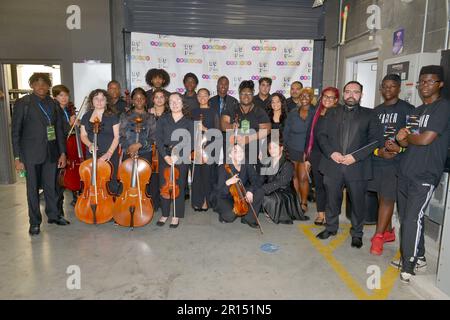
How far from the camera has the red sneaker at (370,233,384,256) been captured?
319 centimetres

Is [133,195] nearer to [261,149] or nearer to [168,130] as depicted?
[168,130]

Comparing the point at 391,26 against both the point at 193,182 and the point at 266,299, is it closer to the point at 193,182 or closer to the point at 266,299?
the point at 193,182

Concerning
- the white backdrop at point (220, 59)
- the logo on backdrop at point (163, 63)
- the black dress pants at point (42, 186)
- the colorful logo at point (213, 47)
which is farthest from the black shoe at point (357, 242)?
the logo on backdrop at point (163, 63)

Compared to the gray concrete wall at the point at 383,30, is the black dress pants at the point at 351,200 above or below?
below

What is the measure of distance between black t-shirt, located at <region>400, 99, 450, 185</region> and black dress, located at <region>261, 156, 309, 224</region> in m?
1.49

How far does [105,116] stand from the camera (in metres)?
3.84

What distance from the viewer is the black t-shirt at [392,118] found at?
10.2 ft

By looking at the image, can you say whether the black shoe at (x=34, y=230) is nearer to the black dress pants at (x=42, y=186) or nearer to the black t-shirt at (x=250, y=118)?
the black dress pants at (x=42, y=186)

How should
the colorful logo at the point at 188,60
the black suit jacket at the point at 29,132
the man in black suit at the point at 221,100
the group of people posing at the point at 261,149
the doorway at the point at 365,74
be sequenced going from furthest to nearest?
1. the colorful logo at the point at 188,60
2. the doorway at the point at 365,74
3. the man in black suit at the point at 221,100
4. the black suit jacket at the point at 29,132
5. the group of people posing at the point at 261,149

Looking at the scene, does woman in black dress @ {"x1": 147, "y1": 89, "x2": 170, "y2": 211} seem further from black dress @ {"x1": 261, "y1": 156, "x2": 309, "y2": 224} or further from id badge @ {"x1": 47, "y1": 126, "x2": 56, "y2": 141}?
black dress @ {"x1": 261, "y1": 156, "x2": 309, "y2": 224}

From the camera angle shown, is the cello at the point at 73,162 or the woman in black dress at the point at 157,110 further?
the cello at the point at 73,162

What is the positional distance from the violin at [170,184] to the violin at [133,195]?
7.3 inches

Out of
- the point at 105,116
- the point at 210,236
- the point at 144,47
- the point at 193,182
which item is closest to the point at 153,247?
the point at 210,236

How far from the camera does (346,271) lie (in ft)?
9.30
